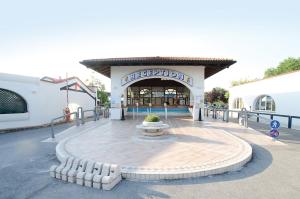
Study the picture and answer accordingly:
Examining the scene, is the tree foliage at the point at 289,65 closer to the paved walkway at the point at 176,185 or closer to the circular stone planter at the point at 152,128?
the circular stone planter at the point at 152,128

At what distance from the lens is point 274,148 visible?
810 cm

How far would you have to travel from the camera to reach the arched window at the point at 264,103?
19.4 m

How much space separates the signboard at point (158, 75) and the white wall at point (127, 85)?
216mm

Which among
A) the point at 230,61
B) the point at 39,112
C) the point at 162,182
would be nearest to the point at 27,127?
the point at 39,112


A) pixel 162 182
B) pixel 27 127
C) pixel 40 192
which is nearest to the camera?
pixel 40 192

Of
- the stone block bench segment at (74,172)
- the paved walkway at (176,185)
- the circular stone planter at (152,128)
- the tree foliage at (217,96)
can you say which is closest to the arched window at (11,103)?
the paved walkway at (176,185)

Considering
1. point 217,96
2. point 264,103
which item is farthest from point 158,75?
point 217,96

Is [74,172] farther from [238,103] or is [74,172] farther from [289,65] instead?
[289,65]

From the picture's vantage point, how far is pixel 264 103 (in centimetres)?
2089

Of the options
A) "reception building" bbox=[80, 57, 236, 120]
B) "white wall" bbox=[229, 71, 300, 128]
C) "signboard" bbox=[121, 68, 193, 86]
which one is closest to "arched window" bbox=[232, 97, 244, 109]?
"white wall" bbox=[229, 71, 300, 128]

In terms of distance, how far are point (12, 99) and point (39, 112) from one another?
2.17m

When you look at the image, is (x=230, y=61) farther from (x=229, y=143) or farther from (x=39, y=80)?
(x=39, y=80)

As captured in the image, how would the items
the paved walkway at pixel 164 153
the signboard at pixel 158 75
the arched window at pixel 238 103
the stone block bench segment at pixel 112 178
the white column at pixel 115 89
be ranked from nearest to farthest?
the stone block bench segment at pixel 112 178, the paved walkway at pixel 164 153, the signboard at pixel 158 75, the white column at pixel 115 89, the arched window at pixel 238 103

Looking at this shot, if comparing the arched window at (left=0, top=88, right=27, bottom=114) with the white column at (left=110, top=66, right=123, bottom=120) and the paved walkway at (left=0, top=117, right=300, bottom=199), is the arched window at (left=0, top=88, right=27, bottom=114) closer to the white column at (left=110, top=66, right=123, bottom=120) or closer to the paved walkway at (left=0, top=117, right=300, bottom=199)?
the white column at (left=110, top=66, right=123, bottom=120)
